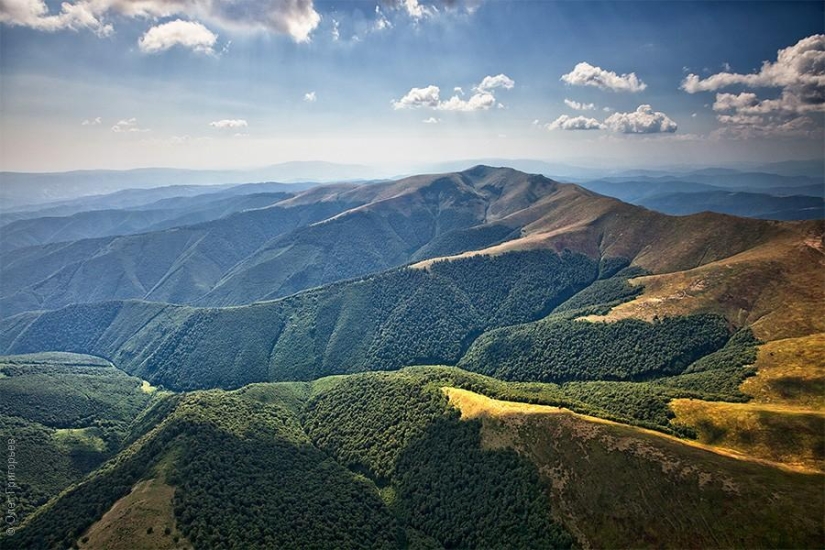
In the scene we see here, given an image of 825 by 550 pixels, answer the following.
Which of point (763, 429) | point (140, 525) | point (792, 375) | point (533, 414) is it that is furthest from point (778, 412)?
point (140, 525)

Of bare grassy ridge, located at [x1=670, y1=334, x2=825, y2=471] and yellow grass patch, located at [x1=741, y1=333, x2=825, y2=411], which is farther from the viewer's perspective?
yellow grass patch, located at [x1=741, y1=333, x2=825, y2=411]

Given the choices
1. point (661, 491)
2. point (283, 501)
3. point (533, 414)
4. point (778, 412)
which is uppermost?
point (778, 412)

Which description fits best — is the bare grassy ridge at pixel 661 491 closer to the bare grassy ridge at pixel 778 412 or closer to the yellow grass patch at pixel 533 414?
the yellow grass patch at pixel 533 414

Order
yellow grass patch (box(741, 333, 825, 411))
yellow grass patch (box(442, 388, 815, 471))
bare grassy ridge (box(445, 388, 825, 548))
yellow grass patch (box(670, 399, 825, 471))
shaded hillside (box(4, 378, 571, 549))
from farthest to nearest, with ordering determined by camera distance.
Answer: yellow grass patch (box(741, 333, 825, 411)), shaded hillside (box(4, 378, 571, 549)), yellow grass patch (box(670, 399, 825, 471)), yellow grass patch (box(442, 388, 815, 471)), bare grassy ridge (box(445, 388, 825, 548))

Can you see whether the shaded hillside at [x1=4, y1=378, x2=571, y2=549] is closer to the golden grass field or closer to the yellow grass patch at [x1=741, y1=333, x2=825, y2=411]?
the golden grass field

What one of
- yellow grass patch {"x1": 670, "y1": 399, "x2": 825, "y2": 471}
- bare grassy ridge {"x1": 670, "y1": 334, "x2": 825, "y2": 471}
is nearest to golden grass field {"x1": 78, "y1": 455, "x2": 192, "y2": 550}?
yellow grass patch {"x1": 670, "y1": 399, "x2": 825, "y2": 471}

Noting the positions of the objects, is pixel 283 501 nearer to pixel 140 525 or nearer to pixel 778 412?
pixel 140 525

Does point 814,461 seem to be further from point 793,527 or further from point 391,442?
point 391,442

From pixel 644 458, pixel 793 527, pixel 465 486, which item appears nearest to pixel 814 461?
pixel 793 527
